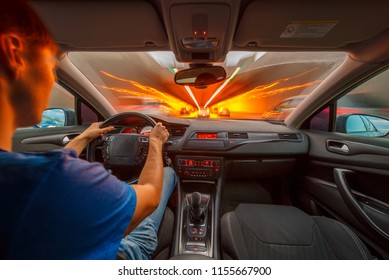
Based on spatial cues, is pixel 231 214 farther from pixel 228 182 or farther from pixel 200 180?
pixel 228 182

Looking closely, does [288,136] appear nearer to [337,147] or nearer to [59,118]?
[337,147]

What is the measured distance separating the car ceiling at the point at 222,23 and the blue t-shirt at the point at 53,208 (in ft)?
2.00

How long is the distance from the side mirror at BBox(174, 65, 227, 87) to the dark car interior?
0.07 m

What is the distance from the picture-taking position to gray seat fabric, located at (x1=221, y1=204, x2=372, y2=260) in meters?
0.91

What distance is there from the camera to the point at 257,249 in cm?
93

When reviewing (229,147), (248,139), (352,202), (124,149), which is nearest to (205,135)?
(229,147)

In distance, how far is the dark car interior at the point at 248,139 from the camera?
0.88 m

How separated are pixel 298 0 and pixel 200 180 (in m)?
1.21

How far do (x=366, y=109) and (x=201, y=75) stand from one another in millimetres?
1124

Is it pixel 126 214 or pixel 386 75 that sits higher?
pixel 386 75

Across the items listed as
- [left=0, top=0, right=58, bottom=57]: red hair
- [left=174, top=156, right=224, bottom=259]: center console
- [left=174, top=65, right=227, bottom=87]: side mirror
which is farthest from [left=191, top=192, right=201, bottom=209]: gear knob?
[left=0, top=0, right=58, bottom=57]: red hair

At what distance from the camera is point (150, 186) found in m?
0.65

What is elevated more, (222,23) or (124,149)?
(222,23)
